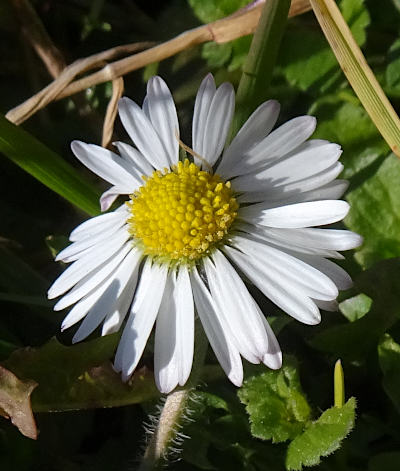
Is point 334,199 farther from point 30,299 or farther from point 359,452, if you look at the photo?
point 30,299

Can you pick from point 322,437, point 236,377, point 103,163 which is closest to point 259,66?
point 103,163

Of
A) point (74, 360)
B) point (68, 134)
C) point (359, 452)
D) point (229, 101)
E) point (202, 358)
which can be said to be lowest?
point (359, 452)

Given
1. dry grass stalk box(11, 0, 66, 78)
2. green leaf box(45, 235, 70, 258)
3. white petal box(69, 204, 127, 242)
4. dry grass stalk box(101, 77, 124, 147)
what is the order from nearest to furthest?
1. white petal box(69, 204, 127, 242)
2. green leaf box(45, 235, 70, 258)
3. dry grass stalk box(101, 77, 124, 147)
4. dry grass stalk box(11, 0, 66, 78)

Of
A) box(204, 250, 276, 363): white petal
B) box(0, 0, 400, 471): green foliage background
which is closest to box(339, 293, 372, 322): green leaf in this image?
box(0, 0, 400, 471): green foliage background

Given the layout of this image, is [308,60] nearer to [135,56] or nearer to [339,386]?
[135,56]

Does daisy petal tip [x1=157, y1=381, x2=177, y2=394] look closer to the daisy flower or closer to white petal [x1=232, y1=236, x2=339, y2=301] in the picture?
the daisy flower

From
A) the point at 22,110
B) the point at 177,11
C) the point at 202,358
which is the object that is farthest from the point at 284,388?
the point at 177,11

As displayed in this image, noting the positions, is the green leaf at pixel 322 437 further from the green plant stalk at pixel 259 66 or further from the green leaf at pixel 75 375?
the green plant stalk at pixel 259 66
